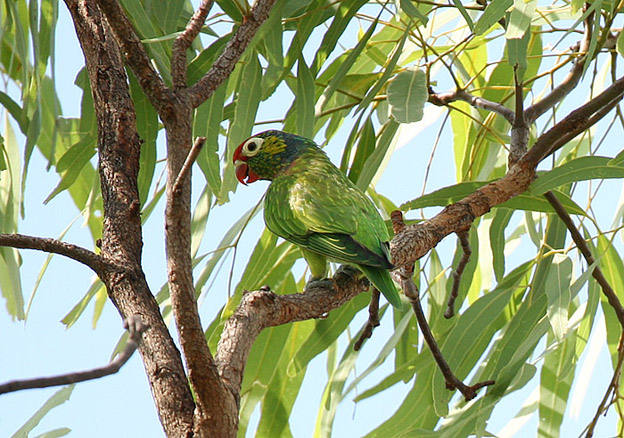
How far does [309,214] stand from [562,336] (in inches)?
25.4

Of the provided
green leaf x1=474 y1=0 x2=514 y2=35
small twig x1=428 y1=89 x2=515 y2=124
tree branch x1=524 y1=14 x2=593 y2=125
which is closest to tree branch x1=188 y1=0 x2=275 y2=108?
green leaf x1=474 y1=0 x2=514 y2=35

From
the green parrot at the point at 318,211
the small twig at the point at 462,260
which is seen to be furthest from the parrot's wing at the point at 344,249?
the small twig at the point at 462,260

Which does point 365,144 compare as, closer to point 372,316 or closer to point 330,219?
point 330,219

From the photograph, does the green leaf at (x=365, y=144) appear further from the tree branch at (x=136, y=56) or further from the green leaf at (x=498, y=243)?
the tree branch at (x=136, y=56)

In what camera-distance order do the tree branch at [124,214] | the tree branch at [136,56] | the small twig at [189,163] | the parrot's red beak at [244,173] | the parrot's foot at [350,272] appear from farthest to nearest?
the parrot's red beak at [244,173]
the parrot's foot at [350,272]
the tree branch at [136,56]
the tree branch at [124,214]
the small twig at [189,163]

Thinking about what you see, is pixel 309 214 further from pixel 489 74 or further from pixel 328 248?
pixel 489 74

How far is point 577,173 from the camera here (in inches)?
71.4

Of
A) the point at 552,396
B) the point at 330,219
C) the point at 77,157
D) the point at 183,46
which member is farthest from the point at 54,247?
the point at 552,396

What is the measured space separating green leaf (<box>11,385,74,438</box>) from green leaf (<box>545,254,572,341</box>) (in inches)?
42.3

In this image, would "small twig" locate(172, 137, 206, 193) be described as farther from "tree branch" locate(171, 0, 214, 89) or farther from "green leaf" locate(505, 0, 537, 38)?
"green leaf" locate(505, 0, 537, 38)

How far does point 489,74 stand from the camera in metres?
2.66

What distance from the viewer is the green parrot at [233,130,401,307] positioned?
1.77 m

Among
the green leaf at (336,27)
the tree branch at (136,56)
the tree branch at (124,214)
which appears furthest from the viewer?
the green leaf at (336,27)

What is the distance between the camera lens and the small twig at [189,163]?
1.02 meters
